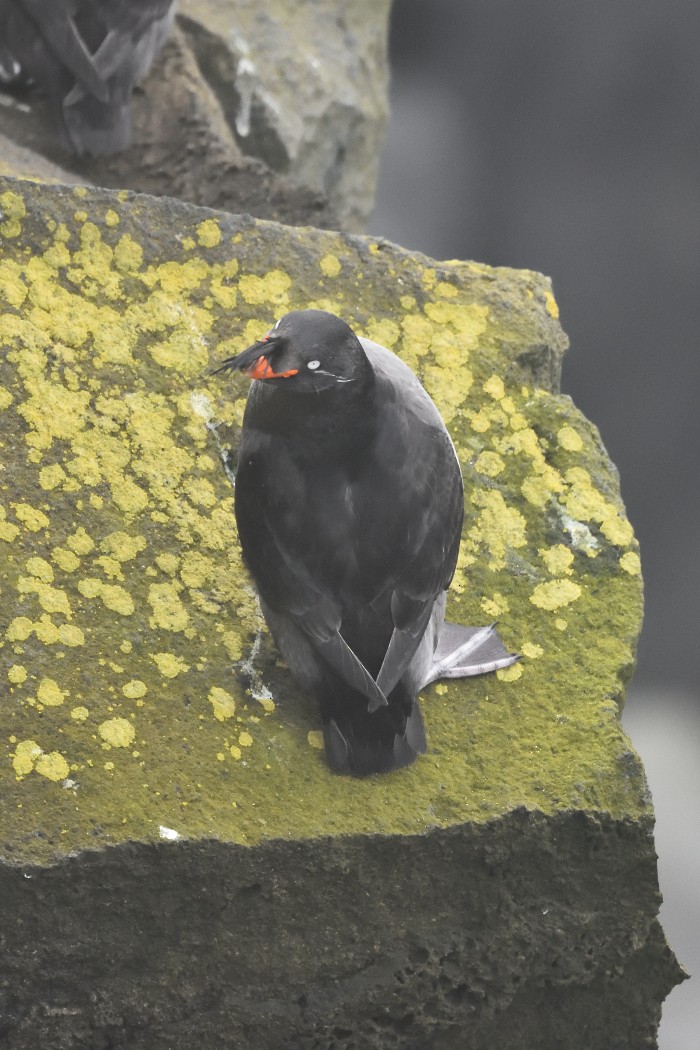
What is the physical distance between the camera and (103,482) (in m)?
3.23

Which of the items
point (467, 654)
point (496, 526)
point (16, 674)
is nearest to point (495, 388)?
point (496, 526)

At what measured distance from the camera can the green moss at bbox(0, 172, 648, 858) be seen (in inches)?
112

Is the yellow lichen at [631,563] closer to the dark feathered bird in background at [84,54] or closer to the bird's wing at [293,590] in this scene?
the bird's wing at [293,590]

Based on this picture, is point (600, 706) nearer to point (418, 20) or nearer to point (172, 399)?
point (172, 399)

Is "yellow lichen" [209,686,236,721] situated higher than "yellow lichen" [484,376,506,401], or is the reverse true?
"yellow lichen" [484,376,506,401]

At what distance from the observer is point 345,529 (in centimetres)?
283

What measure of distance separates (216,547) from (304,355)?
652 millimetres

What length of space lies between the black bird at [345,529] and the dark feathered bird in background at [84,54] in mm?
3017

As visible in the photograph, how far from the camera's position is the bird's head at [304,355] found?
2.73 m

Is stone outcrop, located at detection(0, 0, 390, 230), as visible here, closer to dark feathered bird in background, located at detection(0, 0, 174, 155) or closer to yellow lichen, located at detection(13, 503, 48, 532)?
dark feathered bird in background, located at detection(0, 0, 174, 155)

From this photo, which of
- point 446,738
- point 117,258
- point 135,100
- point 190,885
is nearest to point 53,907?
point 190,885

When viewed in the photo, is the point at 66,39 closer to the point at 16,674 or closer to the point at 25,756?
the point at 16,674

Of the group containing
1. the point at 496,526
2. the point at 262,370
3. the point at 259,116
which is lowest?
the point at 259,116

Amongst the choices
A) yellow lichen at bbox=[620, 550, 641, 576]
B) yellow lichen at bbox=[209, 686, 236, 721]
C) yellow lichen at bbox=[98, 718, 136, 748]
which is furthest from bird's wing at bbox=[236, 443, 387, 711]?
yellow lichen at bbox=[620, 550, 641, 576]
